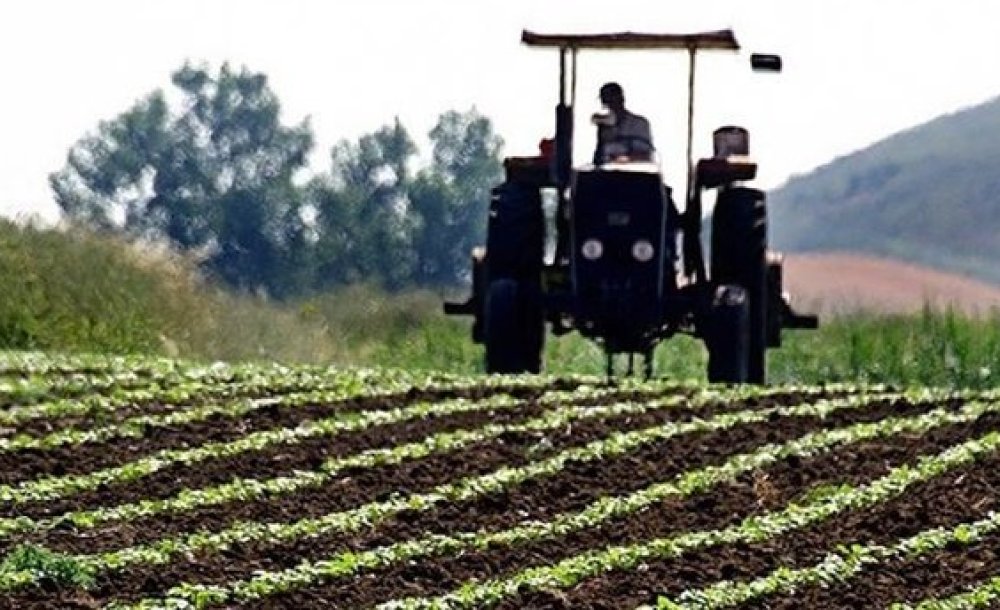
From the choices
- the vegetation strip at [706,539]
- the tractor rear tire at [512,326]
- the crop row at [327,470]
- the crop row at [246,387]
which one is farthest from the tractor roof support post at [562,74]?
the vegetation strip at [706,539]

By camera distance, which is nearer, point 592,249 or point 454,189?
point 592,249

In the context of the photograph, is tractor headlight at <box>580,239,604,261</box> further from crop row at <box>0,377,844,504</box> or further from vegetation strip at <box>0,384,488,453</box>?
vegetation strip at <box>0,384,488,453</box>

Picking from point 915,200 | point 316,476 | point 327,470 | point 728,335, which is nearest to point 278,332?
point 915,200

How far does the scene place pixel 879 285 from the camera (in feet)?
74.8

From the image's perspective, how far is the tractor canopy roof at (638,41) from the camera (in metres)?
19.5

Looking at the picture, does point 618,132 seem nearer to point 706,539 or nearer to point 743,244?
point 743,244

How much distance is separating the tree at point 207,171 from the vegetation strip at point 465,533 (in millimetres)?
32113

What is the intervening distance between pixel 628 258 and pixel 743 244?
931 millimetres

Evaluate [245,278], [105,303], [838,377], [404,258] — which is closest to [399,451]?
[838,377]

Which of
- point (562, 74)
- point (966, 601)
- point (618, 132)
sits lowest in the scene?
point (966, 601)

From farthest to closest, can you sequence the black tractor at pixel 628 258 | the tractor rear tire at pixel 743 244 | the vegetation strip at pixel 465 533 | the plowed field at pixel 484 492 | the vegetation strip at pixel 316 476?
the tractor rear tire at pixel 743 244
the black tractor at pixel 628 258
the vegetation strip at pixel 316 476
the vegetation strip at pixel 465 533
the plowed field at pixel 484 492

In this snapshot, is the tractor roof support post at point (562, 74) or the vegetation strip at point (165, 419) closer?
the vegetation strip at point (165, 419)

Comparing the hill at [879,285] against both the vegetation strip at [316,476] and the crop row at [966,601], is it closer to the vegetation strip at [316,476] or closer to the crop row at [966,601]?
the vegetation strip at [316,476]

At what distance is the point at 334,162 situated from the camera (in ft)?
170
